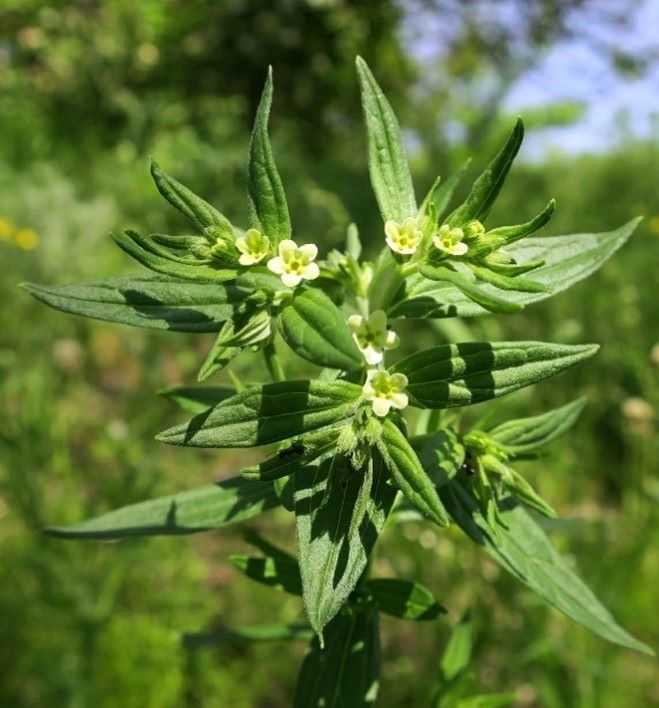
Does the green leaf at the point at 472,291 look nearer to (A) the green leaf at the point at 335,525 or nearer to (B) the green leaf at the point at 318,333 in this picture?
(B) the green leaf at the point at 318,333

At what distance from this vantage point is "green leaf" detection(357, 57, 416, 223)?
116cm

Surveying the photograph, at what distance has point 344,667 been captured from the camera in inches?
49.3

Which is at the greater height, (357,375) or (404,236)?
(404,236)

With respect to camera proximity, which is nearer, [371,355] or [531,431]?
[371,355]

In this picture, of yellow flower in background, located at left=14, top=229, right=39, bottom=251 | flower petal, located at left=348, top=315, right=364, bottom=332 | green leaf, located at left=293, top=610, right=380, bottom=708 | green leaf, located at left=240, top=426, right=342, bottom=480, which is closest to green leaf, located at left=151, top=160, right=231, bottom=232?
flower petal, located at left=348, top=315, right=364, bottom=332

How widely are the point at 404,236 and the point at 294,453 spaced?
13.3 inches

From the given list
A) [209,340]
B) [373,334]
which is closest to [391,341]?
[373,334]

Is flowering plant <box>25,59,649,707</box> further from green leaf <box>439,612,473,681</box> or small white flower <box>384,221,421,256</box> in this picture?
green leaf <box>439,612,473,681</box>

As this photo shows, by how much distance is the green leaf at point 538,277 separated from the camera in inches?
43.6

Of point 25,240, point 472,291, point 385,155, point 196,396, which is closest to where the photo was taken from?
point 472,291

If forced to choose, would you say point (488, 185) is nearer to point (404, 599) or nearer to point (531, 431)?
point (531, 431)

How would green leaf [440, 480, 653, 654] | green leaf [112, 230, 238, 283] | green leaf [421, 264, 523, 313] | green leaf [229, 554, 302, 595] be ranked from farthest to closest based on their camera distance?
green leaf [229, 554, 302, 595] < green leaf [440, 480, 653, 654] < green leaf [112, 230, 238, 283] < green leaf [421, 264, 523, 313]

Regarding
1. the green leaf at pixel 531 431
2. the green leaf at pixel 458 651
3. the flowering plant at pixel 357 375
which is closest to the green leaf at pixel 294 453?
the flowering plant at pixel 357 375

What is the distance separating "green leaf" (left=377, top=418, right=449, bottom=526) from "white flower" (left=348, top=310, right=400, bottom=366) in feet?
0.34
